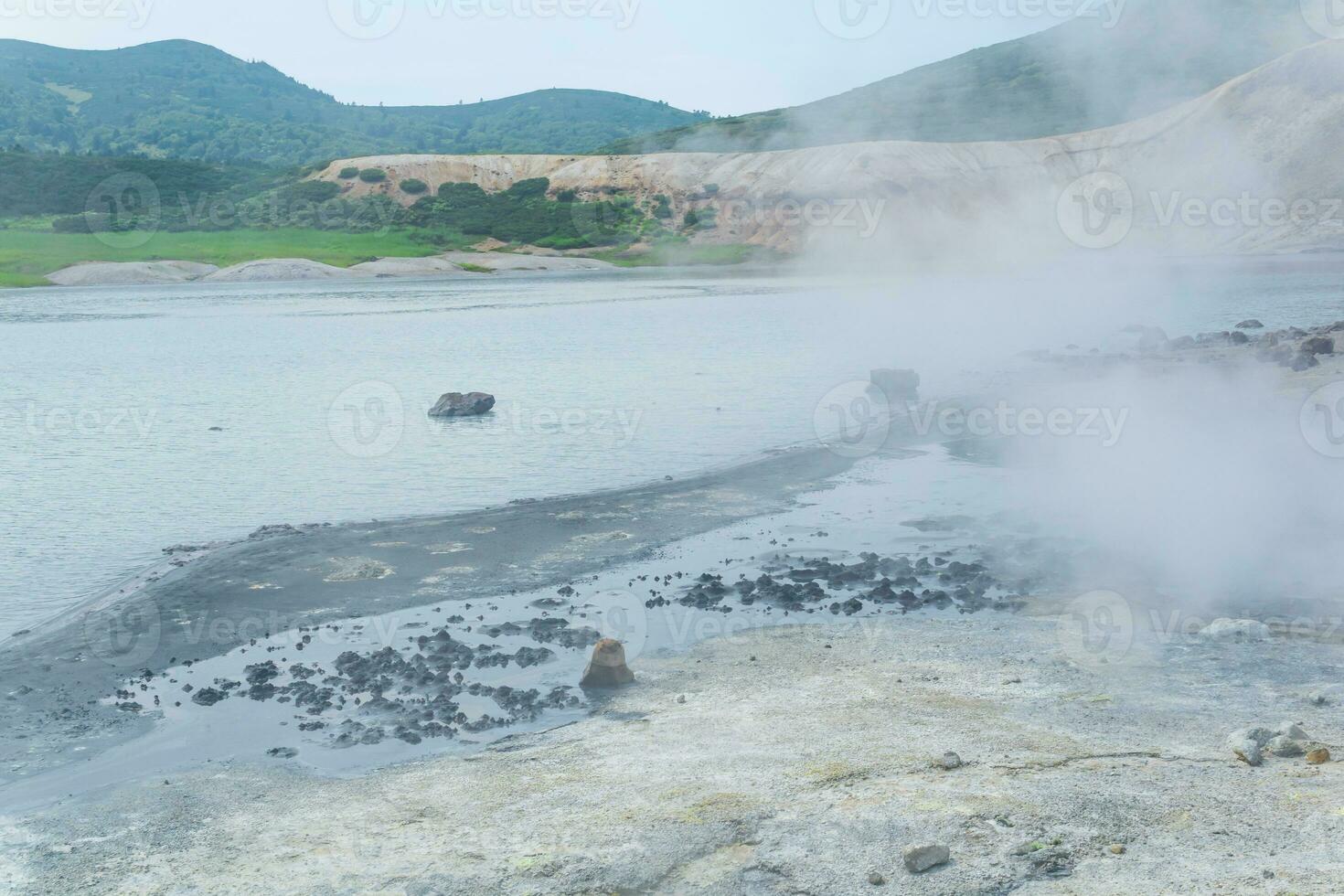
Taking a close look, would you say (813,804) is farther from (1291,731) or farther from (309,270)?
(309,270)

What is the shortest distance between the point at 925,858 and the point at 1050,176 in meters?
66.7

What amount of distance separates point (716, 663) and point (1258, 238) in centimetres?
6876

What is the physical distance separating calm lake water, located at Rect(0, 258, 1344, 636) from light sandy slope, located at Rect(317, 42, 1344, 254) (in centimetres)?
456

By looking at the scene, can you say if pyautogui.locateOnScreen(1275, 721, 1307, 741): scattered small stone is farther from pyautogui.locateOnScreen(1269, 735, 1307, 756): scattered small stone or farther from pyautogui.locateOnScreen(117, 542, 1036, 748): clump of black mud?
pyautogui.locateOnScreen(117, 542, 1036, 748): clump of black mud

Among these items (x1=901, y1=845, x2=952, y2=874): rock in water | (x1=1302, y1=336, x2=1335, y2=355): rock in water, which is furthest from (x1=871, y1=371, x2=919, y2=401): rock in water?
(x1=901, y1=845, x2=952, y2=874): rock in water

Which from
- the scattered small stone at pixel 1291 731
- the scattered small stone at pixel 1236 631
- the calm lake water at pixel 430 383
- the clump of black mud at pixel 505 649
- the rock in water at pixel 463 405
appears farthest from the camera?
the rock in water at pixel 463 405

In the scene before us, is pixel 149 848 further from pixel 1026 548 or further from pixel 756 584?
pixel 1026 548

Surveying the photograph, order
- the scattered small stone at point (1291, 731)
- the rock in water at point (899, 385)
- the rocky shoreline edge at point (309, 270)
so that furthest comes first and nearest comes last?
the rocky shoreline edge at point (309, 270) → the rock in water at point (899, 385) → the scattered small stone at point (1291, 731)

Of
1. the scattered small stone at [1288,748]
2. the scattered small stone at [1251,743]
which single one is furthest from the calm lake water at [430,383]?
the scattered small stone at [1288,748]

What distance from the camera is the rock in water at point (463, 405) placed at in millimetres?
27172

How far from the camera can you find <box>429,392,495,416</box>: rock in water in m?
27.2

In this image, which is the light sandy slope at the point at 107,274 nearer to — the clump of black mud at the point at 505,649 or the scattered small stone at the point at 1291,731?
the clump of black mud at the point at 505,649

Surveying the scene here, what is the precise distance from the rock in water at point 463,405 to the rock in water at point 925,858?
21.4 meters

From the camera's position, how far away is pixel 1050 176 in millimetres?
68312
